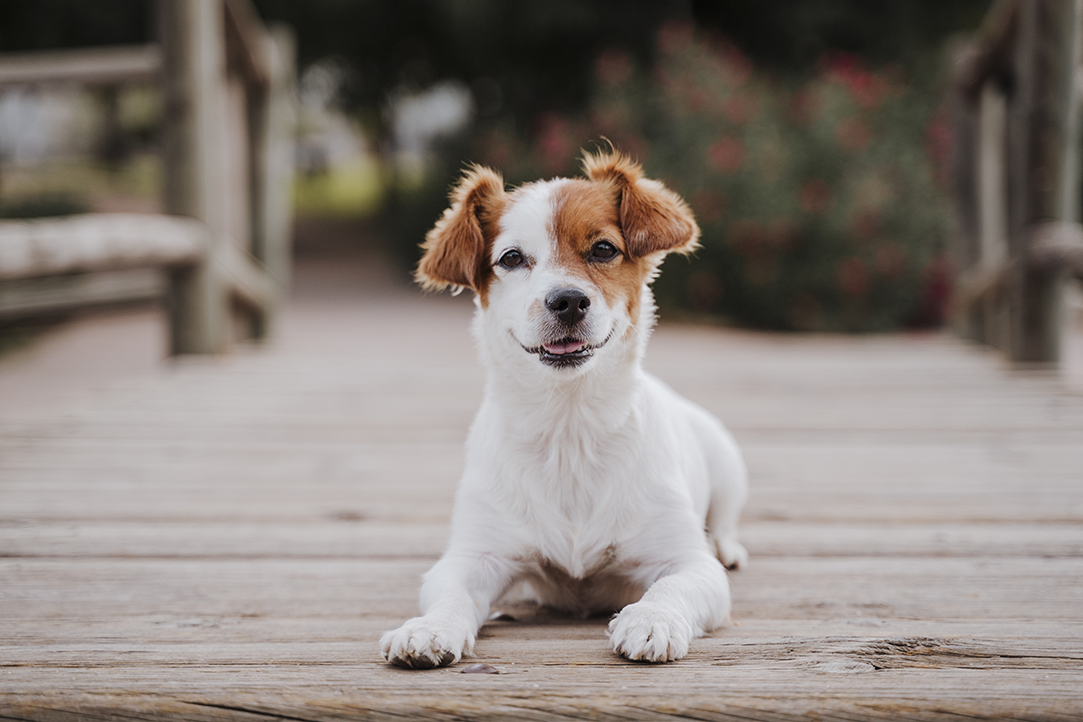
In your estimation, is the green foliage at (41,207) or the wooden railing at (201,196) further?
the green foliage at (41,207)

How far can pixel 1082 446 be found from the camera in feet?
11.1

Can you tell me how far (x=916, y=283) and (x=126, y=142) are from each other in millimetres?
18744

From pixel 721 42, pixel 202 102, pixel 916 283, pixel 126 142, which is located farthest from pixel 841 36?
pixel 126 142

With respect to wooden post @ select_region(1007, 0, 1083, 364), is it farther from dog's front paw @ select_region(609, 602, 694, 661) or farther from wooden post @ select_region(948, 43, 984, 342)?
dog's front paw @ select_region(609, 602, 694, 661)

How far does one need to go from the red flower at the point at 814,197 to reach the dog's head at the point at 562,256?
7117mm

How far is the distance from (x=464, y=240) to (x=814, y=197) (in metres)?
7.48

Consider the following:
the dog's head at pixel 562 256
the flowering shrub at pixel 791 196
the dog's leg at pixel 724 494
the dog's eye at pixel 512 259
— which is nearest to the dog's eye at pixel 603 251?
the dog's head at pixel 562 256

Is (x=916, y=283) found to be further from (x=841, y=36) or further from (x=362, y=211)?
(x=362, y=211)

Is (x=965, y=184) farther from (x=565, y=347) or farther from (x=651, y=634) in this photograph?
(x=651, y=634)

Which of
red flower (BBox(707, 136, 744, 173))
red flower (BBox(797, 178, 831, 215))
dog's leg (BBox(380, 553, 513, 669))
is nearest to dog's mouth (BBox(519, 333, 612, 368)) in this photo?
dog's leg (BBox(380, 553, 513, 669))

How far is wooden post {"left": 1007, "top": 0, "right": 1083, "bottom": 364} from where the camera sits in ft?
14.8

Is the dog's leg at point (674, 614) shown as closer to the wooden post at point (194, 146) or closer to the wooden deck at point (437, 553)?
the wooden deck at point (437, 553)

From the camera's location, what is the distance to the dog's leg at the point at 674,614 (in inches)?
65.4

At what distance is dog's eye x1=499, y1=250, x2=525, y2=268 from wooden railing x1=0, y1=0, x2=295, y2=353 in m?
1.92
